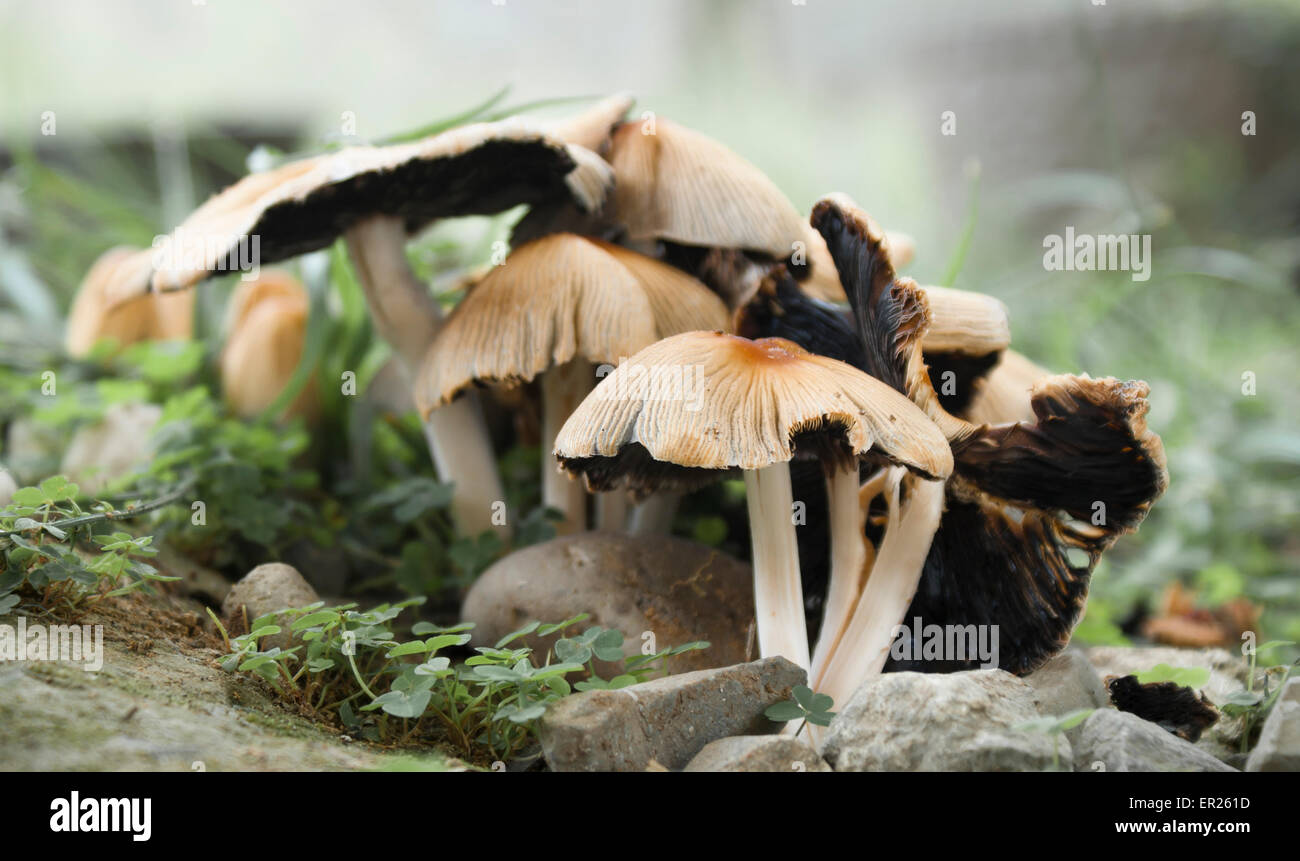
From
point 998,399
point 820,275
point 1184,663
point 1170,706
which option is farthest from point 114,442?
point 1184,663

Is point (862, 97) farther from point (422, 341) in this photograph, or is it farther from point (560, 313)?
point (560, 313)

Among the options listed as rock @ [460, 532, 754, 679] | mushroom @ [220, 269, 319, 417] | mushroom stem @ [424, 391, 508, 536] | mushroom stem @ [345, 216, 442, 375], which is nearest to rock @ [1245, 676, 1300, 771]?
rock @ [460, 532, 754, 679]

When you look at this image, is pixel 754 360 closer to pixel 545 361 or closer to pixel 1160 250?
pixel 545 361

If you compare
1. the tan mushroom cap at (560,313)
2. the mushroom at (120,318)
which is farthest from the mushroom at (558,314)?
the mushroom at (120,318)

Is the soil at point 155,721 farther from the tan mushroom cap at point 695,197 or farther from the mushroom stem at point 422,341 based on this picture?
the tan mushroom cap at point 695,197

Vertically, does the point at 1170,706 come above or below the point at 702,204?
below

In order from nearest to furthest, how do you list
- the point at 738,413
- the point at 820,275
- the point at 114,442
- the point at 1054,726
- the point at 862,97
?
the point at 1054,726, the point at 738,413, the point at 820,275, the point at 114,442, the point at 862,97

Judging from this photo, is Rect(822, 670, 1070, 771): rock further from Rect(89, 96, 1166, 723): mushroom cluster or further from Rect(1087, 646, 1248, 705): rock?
Rect(1087, 646, 1248, 705): rock

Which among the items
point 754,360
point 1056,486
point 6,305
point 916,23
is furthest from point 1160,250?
point 6,305
